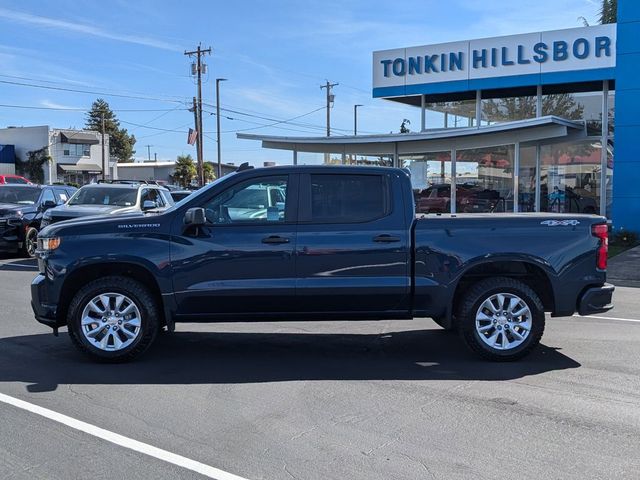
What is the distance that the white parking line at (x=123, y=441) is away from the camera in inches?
152

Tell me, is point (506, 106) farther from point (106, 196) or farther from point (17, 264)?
point (17, 264)

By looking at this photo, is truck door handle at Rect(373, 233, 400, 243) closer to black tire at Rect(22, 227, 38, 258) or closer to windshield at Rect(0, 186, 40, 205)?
black tire at Rect(22, 227, 38, 258)

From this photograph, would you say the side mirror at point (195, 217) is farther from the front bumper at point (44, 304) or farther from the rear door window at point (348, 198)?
the front bumper at point (44, 304)

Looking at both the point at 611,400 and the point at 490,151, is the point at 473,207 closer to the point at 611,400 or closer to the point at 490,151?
the point at 490,151

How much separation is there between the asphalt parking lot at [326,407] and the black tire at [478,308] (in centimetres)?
13

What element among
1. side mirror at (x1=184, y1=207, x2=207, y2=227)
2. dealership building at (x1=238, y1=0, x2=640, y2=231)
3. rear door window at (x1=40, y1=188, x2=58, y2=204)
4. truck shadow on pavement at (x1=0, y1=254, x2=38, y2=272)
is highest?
dealership building at (x1=238, y1=0, x2=640, y2=231)

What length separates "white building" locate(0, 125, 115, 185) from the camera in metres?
60.7

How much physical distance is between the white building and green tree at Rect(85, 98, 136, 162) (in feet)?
121

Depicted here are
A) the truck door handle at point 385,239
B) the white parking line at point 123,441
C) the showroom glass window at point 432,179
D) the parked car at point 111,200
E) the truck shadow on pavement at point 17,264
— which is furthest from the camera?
the showroom glass window at point 432,179

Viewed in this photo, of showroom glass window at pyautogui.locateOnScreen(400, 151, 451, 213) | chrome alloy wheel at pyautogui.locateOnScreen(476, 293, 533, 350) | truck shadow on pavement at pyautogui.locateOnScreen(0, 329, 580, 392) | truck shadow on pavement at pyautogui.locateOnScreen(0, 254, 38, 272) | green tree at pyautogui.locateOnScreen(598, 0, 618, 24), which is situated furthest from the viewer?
green tree at pyautogui.locateOnScreen(598, 0, 618, 24)

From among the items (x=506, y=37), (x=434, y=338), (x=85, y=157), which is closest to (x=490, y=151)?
(x=506, y=37)

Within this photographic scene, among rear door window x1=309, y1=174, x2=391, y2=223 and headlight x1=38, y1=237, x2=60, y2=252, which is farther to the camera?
rear door window x1=309, y1=174, x2=391, y2=223

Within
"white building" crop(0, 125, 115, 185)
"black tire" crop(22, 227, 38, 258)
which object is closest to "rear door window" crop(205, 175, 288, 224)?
"black tire" crop(22, 227, 38, 258)

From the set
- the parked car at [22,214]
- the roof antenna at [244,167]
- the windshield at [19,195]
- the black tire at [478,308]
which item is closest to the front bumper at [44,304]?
the roof antenna at [244,167]
